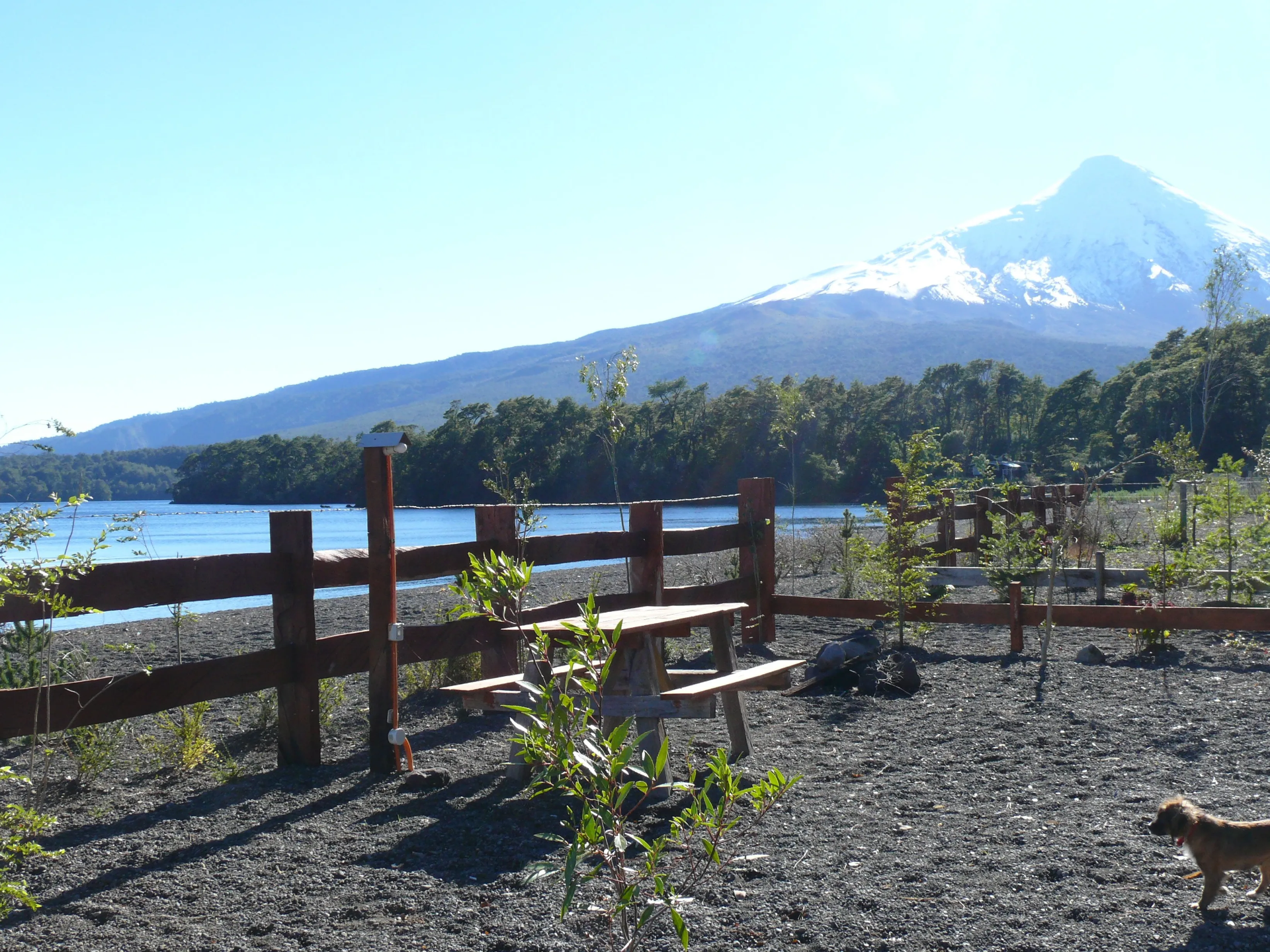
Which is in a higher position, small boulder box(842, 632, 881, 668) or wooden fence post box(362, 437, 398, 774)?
wooden fence post box(362, 437, 398, 774)

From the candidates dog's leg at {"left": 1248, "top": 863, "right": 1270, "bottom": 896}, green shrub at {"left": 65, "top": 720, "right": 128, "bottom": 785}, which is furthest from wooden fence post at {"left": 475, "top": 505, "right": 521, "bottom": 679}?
dog's leg at {"left": 1248, "top": 863, "right": 1270, "bottom": 896}

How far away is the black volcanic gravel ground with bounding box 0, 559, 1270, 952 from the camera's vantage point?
116 inches

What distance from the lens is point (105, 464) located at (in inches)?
1292

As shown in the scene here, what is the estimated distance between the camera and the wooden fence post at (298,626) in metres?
4.77

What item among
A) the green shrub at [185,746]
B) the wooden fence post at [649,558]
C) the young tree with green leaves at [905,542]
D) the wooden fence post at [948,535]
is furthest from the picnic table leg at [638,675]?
the wooden fence post at [948,535]

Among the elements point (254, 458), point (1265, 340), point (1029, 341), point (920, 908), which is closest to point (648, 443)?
point (254, 458)

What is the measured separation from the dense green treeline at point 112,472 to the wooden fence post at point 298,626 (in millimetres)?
1151

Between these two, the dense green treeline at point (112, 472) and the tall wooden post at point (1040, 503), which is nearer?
the dense green treeline at point (112, 472)

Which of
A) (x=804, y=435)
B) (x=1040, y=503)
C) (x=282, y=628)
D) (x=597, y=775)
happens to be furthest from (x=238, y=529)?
(x=804, y=435)

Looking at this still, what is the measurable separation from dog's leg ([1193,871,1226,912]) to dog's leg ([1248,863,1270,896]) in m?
0.17

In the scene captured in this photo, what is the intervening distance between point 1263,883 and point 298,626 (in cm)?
394

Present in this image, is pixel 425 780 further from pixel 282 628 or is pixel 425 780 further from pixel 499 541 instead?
pixel 499 541

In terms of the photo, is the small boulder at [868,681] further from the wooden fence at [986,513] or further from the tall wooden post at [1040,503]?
the tall wooden post at [1040,503]

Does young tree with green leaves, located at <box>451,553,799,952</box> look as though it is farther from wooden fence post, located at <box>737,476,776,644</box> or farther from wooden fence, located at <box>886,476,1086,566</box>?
wooden fence, located at <box>886,476,1086,566</box>
